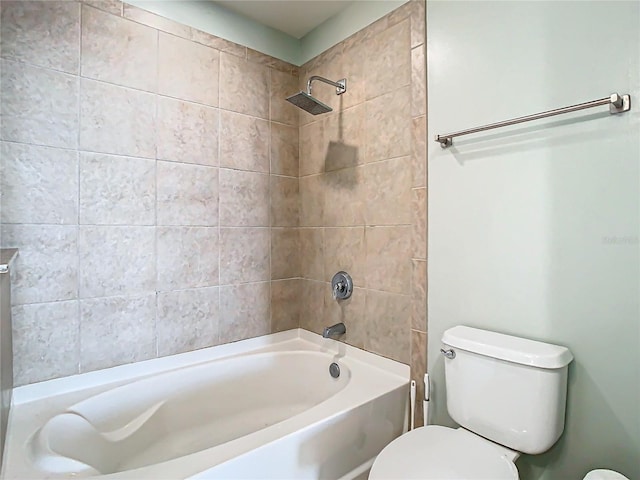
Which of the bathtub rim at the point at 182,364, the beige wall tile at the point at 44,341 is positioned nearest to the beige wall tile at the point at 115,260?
the beige wall tile at the point at 44,341

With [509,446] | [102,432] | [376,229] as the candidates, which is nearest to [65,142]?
[102,432]

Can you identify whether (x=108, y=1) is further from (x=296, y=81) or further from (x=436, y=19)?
(x=436, y=19)

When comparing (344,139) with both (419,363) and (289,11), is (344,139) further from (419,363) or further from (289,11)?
(419,363)

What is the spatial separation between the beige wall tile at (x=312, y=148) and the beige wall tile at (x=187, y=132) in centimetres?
58

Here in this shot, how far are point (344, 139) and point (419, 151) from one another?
54 cm

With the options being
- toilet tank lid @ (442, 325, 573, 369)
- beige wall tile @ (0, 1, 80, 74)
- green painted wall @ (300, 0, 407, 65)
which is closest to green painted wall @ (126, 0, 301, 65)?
green painted wall @ (300, 0, 407, 65)

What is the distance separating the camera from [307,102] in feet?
5.79

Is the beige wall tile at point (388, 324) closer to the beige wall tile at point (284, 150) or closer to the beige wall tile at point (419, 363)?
the beige wall tile at point (419, 363)

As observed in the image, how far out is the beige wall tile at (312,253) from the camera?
219 cm

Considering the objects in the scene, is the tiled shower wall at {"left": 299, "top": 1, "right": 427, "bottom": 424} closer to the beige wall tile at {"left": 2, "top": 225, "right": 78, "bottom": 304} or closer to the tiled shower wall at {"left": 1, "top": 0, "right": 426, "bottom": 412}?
the tiled shower wall at {"left": 1, "top": 0, "right": 426, "bottom": 412}

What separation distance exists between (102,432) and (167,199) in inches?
43.2

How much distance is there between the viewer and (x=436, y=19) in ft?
5.16

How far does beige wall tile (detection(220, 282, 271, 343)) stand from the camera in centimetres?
203

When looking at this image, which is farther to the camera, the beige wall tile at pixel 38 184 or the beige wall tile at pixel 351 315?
the beige wall tile at pixel 351 315
